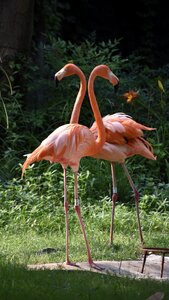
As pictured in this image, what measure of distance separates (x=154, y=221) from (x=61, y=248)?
1.69 metres

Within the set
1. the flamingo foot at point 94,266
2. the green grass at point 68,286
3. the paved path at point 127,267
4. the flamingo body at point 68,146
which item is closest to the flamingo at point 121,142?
the flamingo body at point 68,146

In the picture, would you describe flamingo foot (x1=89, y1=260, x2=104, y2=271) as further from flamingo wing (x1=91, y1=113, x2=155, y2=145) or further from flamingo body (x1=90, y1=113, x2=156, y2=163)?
flamingo wing (x1=91, y1=113, x2=155, y2=145)

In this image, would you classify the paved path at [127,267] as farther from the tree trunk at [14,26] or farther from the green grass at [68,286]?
the tree trunk at [14,26]

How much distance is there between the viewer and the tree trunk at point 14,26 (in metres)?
12.4

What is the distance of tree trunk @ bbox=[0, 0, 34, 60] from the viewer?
12.4 meters

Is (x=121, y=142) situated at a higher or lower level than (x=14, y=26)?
lower

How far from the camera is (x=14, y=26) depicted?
12391 millimetres

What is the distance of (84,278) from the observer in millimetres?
5828

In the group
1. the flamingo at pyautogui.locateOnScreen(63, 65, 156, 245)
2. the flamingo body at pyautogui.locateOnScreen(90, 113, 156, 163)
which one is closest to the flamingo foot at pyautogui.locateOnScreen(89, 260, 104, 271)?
the flamingo at pyautogui.locateOnScreen(63, 65, 156, 245)

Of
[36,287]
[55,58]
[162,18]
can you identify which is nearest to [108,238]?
[36,287]

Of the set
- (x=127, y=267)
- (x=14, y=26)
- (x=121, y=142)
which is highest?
(x=14, y=26)

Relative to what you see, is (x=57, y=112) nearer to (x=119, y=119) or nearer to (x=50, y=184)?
(x=50, y=184)

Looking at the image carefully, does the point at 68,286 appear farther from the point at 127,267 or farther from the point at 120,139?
the point at 120,139

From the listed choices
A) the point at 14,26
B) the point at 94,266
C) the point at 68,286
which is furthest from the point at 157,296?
the point at 14,26
